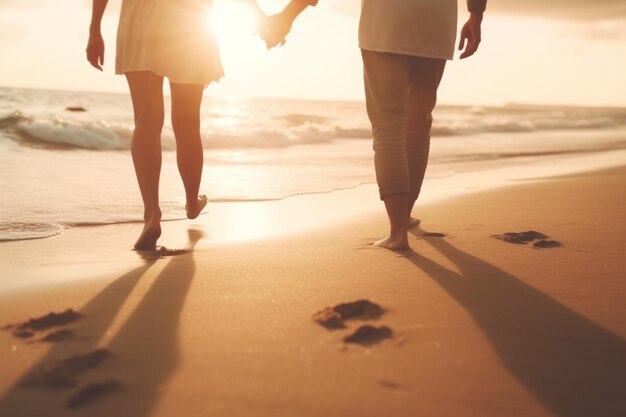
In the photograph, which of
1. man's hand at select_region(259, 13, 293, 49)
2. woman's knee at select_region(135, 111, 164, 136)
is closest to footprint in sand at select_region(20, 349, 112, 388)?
woman's knee at select_region(135, 111, 164, 136)

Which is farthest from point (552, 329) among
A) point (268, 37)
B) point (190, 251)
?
point (268, 37)

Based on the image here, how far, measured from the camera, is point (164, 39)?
324 centimetres

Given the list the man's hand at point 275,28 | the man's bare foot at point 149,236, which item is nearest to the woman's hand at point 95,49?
the man's bare foot at point 149,236

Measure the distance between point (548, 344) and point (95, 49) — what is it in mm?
2540

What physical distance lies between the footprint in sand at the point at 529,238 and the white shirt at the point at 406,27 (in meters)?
0.89

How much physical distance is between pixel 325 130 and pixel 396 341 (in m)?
14.0

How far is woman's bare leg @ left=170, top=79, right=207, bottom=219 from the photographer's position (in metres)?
3.52

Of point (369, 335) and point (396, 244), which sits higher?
point (369, 335)

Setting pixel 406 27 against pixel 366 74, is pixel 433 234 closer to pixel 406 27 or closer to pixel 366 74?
pixel 366 74

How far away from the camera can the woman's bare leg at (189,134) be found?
3523 mm

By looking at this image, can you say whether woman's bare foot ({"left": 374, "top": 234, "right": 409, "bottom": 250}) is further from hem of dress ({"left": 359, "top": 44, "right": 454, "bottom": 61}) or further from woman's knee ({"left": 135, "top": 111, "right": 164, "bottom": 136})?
woman's knee ({"left": 135, "top": 111, "right": 164, "bottom": 136})

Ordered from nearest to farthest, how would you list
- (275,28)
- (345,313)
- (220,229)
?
(345,313) < (220,229) < (275,28)

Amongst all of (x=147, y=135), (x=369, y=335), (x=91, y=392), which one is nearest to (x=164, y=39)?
(x=147, y=135)

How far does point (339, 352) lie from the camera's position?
5.41ft
